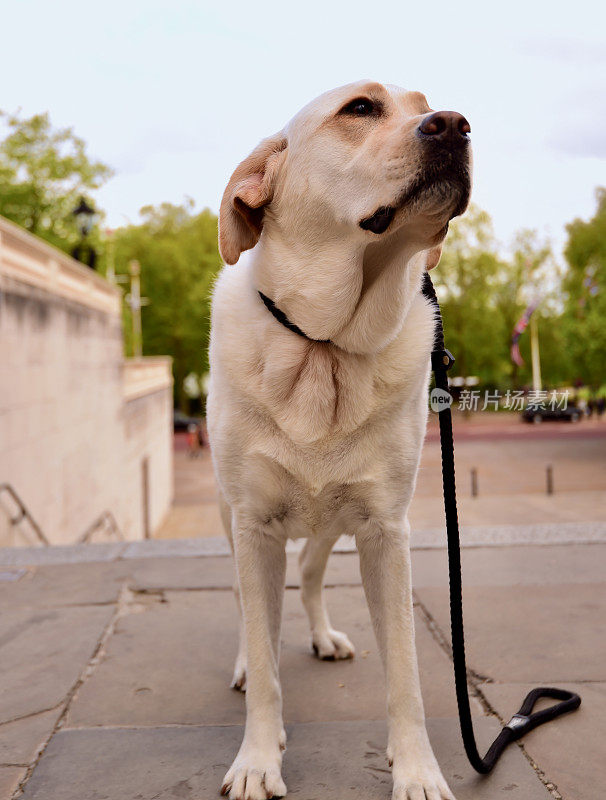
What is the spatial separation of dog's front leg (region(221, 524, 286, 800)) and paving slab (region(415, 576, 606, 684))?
1072 mm

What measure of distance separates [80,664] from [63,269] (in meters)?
13.0

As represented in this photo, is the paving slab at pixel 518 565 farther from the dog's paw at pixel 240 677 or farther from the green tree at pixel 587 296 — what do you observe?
the green tree at pixel 587 296

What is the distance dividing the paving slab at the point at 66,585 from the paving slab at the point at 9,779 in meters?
1.80

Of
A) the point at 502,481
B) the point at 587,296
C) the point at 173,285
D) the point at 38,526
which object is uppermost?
the point at 173,285

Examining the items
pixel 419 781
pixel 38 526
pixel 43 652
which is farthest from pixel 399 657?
pixel 38 526

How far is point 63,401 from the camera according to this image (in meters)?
13.8

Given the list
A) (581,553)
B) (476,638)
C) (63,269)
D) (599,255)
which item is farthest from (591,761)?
(599,255)

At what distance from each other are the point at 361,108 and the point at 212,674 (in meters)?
2.34

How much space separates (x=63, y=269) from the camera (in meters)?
15.4

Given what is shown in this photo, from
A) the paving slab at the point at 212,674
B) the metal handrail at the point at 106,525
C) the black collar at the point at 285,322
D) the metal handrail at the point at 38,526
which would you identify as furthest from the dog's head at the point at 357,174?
the metal handrail at the point at 106,525

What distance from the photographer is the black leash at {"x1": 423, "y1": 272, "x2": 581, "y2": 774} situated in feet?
8.00

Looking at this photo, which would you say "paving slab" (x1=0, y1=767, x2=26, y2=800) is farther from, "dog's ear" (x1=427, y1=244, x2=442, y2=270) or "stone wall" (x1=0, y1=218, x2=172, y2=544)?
"stone wall" (x1=0, y1=218, x2=172, y2=544)

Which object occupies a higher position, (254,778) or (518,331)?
(518,331)

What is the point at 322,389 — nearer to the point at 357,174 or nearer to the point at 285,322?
the point at 285,322
